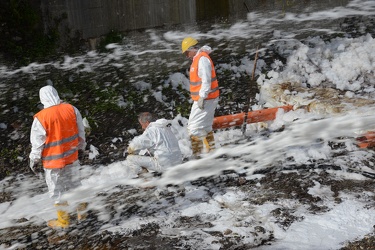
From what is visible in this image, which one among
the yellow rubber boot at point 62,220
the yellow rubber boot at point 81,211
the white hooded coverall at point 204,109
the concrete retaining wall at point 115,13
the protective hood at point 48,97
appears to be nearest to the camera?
the protective hood at point 48,97

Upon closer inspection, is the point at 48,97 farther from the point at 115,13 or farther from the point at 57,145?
the point at 115,13

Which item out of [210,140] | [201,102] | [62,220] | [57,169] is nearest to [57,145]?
[57,169]

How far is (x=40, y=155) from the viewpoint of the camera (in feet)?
14.7

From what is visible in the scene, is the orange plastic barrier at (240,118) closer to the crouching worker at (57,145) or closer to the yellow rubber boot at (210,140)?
the yellow rubber boot at (210,140)

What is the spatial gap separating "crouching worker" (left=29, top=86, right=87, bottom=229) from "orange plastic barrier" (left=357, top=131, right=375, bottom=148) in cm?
344

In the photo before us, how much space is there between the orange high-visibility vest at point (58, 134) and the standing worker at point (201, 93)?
192 cm

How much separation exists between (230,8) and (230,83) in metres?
3.09

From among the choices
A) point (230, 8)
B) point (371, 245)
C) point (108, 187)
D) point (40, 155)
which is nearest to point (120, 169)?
point (108, 187)

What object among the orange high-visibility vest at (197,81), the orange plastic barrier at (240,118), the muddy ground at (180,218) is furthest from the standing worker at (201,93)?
the muddy ground at (180,218)

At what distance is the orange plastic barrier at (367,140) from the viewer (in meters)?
5.60

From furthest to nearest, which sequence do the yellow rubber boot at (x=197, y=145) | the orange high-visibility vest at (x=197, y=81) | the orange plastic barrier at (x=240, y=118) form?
the orange plastic barrier at (x=240, y=118), the yellow rubber boot at (x=197, y=145), the orange high-visibility vest at (x=197, y=81)

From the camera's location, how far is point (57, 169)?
4664 millimetres

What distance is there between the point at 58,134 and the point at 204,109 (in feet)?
7.37

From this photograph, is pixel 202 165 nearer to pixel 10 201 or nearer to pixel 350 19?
pixel 10 201
